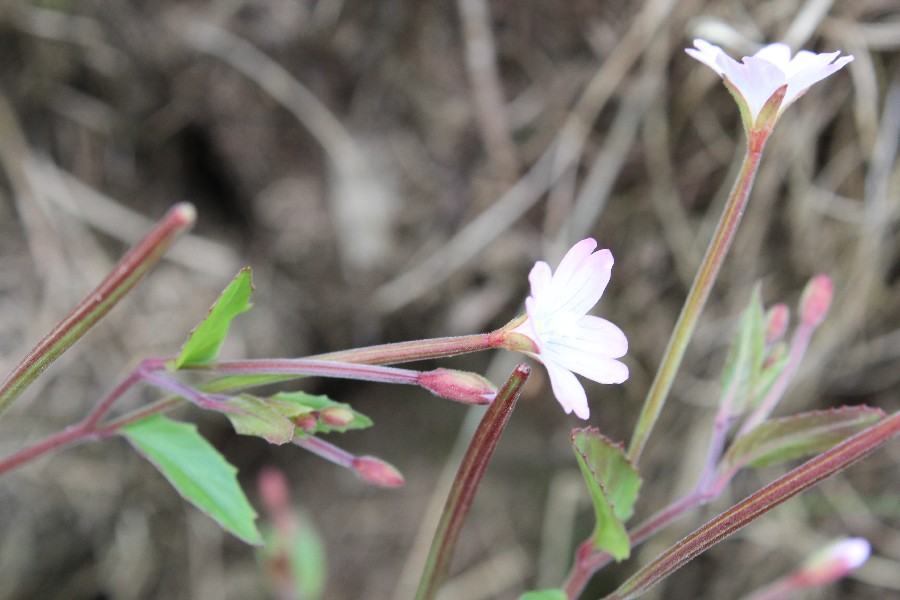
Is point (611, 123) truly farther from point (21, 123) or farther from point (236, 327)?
point (21, 123)

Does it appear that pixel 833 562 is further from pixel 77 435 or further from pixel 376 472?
pixel 77 435

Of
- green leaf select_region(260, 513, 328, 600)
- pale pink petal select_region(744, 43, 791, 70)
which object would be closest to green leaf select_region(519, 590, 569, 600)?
pale pink petal select_region(744, 43, 791, 70)

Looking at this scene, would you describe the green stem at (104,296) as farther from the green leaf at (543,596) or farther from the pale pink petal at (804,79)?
the pale pink petal at (804,79)

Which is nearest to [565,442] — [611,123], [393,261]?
[393,261]

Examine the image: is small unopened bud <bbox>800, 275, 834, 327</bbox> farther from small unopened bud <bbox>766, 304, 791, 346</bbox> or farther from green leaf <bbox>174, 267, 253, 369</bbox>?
green leaf <bbox>174, 267, 253, 369</bbox>

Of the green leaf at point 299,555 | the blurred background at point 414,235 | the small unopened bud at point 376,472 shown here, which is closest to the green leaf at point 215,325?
the small unopened bud at point 376,472

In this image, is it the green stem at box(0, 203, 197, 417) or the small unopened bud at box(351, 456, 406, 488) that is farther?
the small unopened bud at box(351, 456, 406, 488)

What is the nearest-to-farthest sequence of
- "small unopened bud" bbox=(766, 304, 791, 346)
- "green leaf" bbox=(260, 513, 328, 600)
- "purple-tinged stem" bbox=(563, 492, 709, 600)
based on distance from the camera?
"purple-tinged stem" bbox=(563, 492, 709, 600) < "small unopened bud" bbox=(766, 304, 791, 346) < "green leaf" bbox=(260, 513, 328, 600)
